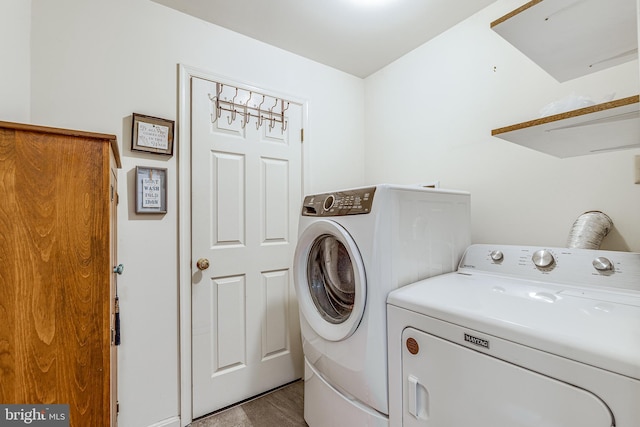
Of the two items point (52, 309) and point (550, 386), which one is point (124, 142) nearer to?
point (52, 309)

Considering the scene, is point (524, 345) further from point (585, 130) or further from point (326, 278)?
point (326, 278)

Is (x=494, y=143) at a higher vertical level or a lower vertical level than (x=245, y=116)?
lower

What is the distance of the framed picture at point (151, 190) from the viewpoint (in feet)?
5.20

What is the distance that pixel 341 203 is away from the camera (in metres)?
1.34

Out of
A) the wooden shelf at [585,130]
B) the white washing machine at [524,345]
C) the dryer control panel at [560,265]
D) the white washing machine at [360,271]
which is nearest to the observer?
the white washing machine at [524,345]

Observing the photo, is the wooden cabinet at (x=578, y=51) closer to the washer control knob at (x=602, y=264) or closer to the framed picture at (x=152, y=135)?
the washer control knob at (x=602, y=264)

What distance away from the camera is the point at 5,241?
75cm

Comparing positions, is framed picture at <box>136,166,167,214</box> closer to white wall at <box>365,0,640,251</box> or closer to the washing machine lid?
the washing machine lid

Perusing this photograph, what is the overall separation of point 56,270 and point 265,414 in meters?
1.51

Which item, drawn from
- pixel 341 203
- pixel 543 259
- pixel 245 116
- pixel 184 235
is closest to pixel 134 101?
pixel 245 116

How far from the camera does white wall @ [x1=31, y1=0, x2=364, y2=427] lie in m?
1.44

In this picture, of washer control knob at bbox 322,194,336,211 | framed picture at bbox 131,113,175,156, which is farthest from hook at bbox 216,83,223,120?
washer control knob at bbox 322,194,336,211

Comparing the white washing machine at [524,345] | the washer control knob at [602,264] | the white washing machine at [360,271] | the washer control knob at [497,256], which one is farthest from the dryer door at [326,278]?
the washer control knob at [602,264]

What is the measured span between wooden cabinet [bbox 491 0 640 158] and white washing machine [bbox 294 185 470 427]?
1.49 ft
